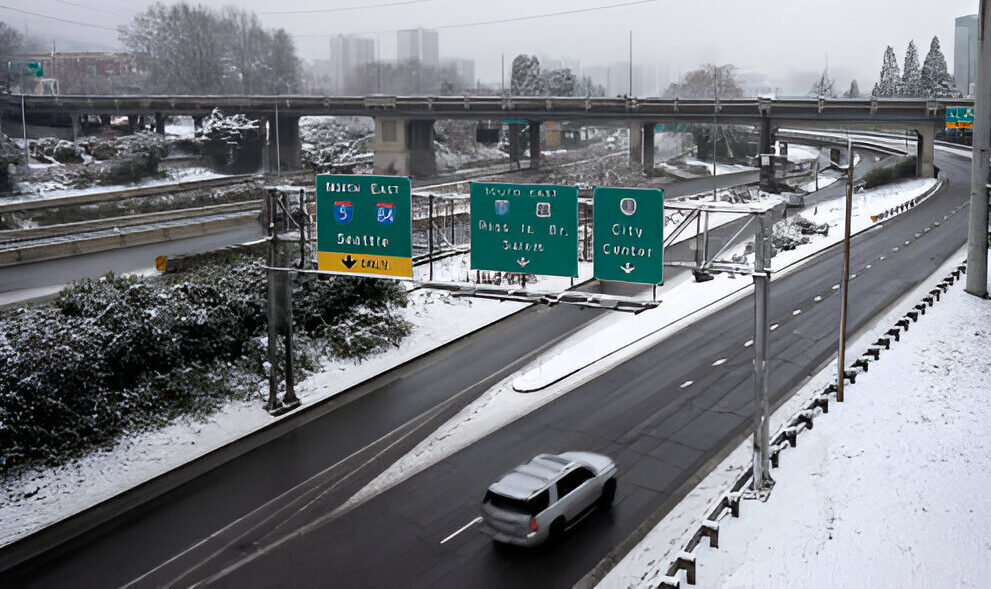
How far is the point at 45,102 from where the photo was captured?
9694 cm

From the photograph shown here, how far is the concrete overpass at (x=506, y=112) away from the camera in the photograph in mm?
72438

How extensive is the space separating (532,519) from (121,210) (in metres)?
51.2

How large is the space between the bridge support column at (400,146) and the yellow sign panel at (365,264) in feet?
210

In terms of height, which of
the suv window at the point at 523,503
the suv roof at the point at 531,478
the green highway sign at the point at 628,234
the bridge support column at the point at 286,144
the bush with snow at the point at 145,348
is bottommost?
the suv window at the point at 523,503

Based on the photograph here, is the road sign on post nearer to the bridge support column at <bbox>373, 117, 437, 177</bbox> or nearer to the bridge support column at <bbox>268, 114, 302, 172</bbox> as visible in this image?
the bridge support column at <bbox>373, 117, 437, 177</bbox>

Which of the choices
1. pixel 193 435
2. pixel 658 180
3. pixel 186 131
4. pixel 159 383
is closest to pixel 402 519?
pixel 193 435

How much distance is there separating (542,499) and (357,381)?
1314 cm

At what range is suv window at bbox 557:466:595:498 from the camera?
18.2m

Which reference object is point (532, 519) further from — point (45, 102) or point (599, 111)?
point (45, 102)

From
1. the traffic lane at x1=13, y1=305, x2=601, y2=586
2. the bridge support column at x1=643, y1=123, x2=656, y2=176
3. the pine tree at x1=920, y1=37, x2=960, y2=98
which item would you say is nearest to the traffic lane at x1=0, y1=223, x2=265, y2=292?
the traffic lane at x1=13, y1=305, x2=601, y2=586

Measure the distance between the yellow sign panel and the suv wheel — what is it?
304 inches

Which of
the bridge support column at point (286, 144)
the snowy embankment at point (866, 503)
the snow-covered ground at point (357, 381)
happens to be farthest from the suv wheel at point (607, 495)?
the bridge support column at point (286, 144)

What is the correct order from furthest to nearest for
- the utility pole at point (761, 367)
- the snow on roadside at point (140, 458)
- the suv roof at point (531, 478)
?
the snow on roadside at point (140, 458), the utility pole at point (761, 367), the suv roof at point (531, 478)

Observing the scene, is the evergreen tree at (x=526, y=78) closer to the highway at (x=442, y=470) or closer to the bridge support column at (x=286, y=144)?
the bridge support column at (x=286, y=144)
